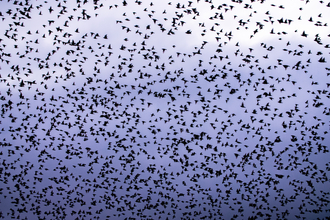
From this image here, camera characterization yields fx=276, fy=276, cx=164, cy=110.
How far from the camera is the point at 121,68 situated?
2509 cm

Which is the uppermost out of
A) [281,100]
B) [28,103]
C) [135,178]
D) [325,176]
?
[281,100]

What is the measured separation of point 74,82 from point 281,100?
19146 millimetres

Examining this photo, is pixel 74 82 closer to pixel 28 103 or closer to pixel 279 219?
pixel 28 103

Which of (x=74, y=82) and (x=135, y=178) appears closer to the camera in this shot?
(x=74, y=82)

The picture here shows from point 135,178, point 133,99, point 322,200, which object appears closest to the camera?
point 133,99

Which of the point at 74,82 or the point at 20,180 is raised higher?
the point at 74,82

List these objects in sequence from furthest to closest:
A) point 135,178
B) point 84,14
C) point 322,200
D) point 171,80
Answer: point 135,178, point 322,200, point 171,80, point 84,14

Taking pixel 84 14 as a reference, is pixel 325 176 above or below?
below

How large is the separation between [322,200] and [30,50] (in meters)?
35.6

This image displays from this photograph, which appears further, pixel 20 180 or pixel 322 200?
pixel 322 200

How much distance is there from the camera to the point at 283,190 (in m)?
35.0

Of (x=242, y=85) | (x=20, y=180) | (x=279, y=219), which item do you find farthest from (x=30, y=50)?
(x=279, y=219)

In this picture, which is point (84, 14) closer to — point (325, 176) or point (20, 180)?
point (20, 180)

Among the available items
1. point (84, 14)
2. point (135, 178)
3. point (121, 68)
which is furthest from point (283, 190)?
point (84, 14)
